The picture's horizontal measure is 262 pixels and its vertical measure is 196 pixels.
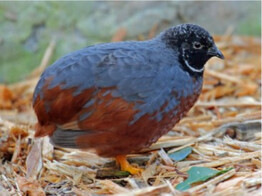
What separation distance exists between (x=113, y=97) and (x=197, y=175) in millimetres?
852

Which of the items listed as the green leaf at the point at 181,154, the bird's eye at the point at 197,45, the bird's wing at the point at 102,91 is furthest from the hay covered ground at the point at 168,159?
the bird's eye at the point at 197,45

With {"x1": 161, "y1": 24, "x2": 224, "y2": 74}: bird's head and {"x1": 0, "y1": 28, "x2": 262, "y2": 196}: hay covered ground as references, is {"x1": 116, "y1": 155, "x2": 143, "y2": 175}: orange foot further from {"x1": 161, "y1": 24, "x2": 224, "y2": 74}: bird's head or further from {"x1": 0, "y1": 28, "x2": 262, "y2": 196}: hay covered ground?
{"x1": 161, "y1": 24, "x2": 224, "y2": 74}: bird's head

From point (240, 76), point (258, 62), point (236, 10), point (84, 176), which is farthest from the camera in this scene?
point (236, 10)

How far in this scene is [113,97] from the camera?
3.55 meters

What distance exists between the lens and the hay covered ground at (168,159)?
347 centimetres

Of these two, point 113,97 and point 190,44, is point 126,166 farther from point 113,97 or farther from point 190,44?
point 190,44

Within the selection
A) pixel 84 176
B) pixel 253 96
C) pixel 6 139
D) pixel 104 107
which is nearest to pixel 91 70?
pixel 104 107

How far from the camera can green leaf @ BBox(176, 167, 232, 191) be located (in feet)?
11.2

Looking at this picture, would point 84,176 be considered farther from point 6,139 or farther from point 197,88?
point 197,88

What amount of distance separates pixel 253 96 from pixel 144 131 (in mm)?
2362

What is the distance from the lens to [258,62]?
649 cm

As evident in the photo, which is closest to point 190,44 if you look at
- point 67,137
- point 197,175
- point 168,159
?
point 168,159

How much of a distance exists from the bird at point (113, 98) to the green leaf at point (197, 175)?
1.34 ft

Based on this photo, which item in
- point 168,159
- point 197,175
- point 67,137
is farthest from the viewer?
point 168,159
